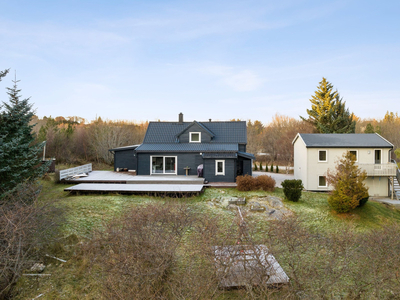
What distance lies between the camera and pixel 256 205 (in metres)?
13.1

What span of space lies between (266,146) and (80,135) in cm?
3185

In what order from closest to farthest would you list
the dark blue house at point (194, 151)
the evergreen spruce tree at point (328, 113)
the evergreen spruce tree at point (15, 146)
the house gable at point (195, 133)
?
the evergreen spruce tree at point (15, 146), the dark blue house at point (194, 151), the house gable at point (195, 133), the evergreen spruce tree at point (328, 113)

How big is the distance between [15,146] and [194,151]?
39.3 ft

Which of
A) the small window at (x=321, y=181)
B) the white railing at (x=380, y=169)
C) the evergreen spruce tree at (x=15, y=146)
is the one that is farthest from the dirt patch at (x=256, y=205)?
the white railing at (x=380, y=169)

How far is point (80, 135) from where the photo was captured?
35.4m

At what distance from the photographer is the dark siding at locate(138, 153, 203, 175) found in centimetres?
1989

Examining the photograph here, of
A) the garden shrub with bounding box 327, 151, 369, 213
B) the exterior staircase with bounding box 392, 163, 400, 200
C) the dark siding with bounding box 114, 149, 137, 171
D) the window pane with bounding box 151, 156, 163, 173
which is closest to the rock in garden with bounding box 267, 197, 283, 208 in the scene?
the garden shrub with bounding box 327, 151, 369, 213

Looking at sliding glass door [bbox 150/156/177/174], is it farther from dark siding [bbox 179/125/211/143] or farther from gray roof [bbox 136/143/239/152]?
dark siding [bbox 179/125/211/143]

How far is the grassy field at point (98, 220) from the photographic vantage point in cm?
641

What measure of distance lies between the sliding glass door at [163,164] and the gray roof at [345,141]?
1103cm

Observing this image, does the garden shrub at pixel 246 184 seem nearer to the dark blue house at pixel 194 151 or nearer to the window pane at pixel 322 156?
the dark blue house at pixel 194 151

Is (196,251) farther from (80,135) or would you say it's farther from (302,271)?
(80,135)

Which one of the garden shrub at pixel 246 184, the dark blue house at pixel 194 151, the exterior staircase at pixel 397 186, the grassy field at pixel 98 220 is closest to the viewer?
the grassy field at pixel 98 220

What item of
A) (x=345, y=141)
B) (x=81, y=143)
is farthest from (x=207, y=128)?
(x=81, y=143)
